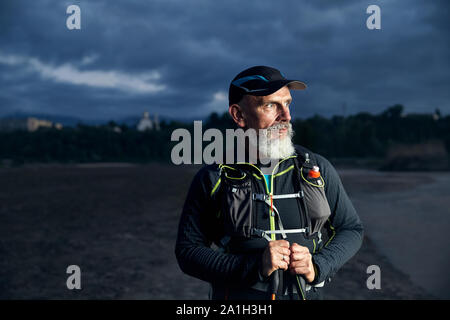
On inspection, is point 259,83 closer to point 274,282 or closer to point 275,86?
point 275,86

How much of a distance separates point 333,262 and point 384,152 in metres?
73.7

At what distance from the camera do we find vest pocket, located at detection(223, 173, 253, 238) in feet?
6.93

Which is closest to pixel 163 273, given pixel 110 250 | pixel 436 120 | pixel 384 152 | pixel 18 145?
pixel 110 250

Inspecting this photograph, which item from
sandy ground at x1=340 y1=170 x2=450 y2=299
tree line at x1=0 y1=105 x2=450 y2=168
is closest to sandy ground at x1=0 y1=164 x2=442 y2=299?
sandy ground at x1=340 y1=170 x2=450 y2=299

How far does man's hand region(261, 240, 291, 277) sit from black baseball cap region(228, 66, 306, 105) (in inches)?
35.7

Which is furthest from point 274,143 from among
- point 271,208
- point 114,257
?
point 114,257

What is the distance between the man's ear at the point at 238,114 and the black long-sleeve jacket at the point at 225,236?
333 millimetres

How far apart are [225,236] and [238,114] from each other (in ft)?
2.67

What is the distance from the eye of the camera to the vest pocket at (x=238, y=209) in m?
2.11

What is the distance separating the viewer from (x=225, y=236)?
220cm

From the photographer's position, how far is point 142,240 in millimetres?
13680

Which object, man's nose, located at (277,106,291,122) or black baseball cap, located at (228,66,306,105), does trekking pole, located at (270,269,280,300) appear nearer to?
man's nose, located at (277,106,291,122)
